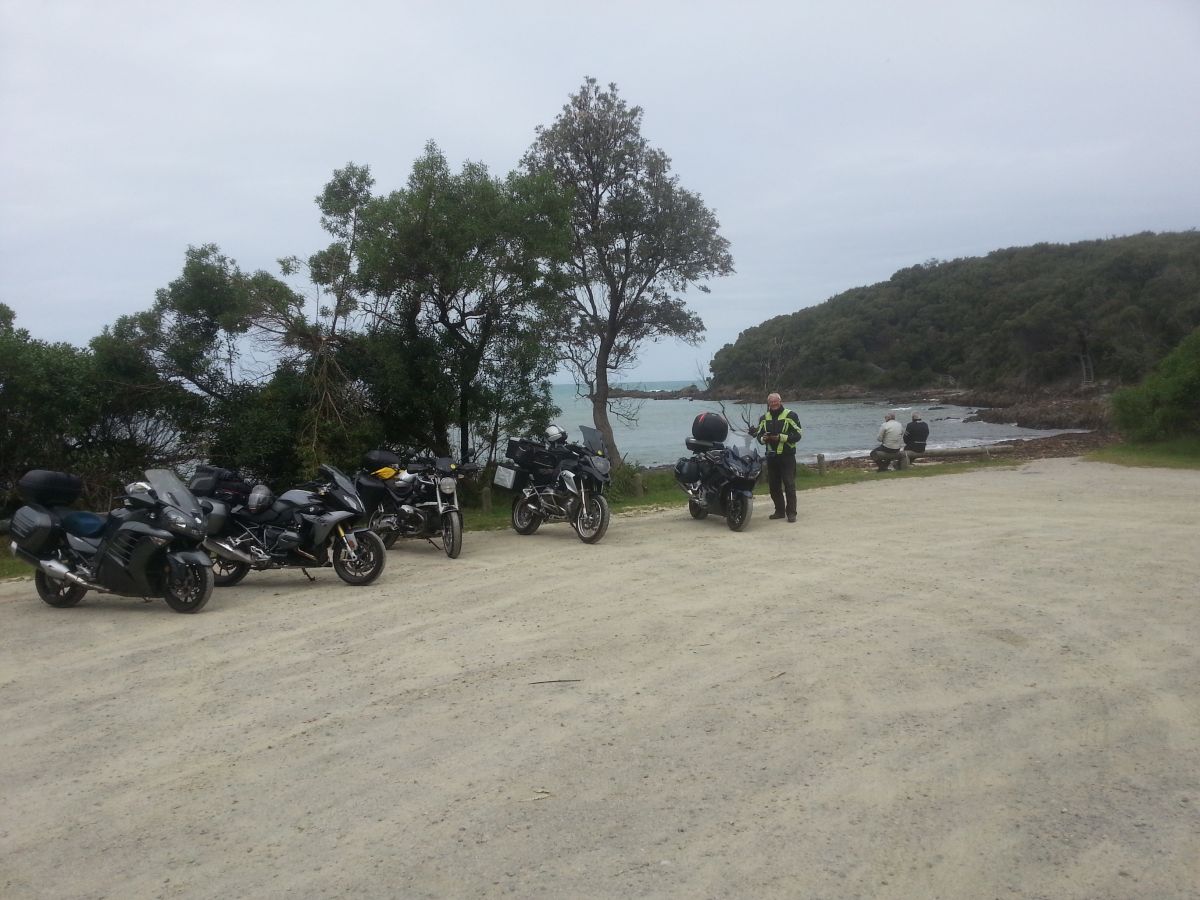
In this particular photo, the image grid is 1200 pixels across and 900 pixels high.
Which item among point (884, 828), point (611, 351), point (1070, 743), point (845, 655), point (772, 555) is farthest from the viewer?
point (611, 351)

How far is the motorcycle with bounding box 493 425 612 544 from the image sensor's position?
10828 millimetres

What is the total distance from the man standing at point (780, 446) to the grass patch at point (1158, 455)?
997 cm

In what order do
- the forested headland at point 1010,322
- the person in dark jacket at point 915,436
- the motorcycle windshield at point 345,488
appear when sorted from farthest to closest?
the forested headland at point 1010,322, the person in dark jacket at point 915,436, the motorcycle windshield at point 345,488

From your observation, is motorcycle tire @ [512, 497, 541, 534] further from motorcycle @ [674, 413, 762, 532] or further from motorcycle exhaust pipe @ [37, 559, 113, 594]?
motorcycle exhaust pipe @ [37, 559, 113, 594]

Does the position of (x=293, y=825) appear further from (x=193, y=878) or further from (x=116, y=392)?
(x=116, y=392)

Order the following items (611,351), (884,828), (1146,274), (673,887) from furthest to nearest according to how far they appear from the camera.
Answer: (1146,274), (611,351), (884,828), (673,887)

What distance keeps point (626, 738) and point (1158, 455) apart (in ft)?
63.4

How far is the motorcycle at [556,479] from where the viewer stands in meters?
10.8

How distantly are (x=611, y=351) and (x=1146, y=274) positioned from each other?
55755 mm

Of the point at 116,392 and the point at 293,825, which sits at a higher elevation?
the point at 116,392

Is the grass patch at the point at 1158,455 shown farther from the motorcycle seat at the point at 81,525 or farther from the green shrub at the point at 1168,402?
the motorcycle seat at the point at 81,525

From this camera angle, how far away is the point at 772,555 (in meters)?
9.07

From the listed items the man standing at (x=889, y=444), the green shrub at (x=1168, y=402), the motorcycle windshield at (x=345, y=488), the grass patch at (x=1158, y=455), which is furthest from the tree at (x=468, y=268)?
the green shrub at (x=1168, y=402)

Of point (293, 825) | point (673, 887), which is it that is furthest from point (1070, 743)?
point (293, 825)
